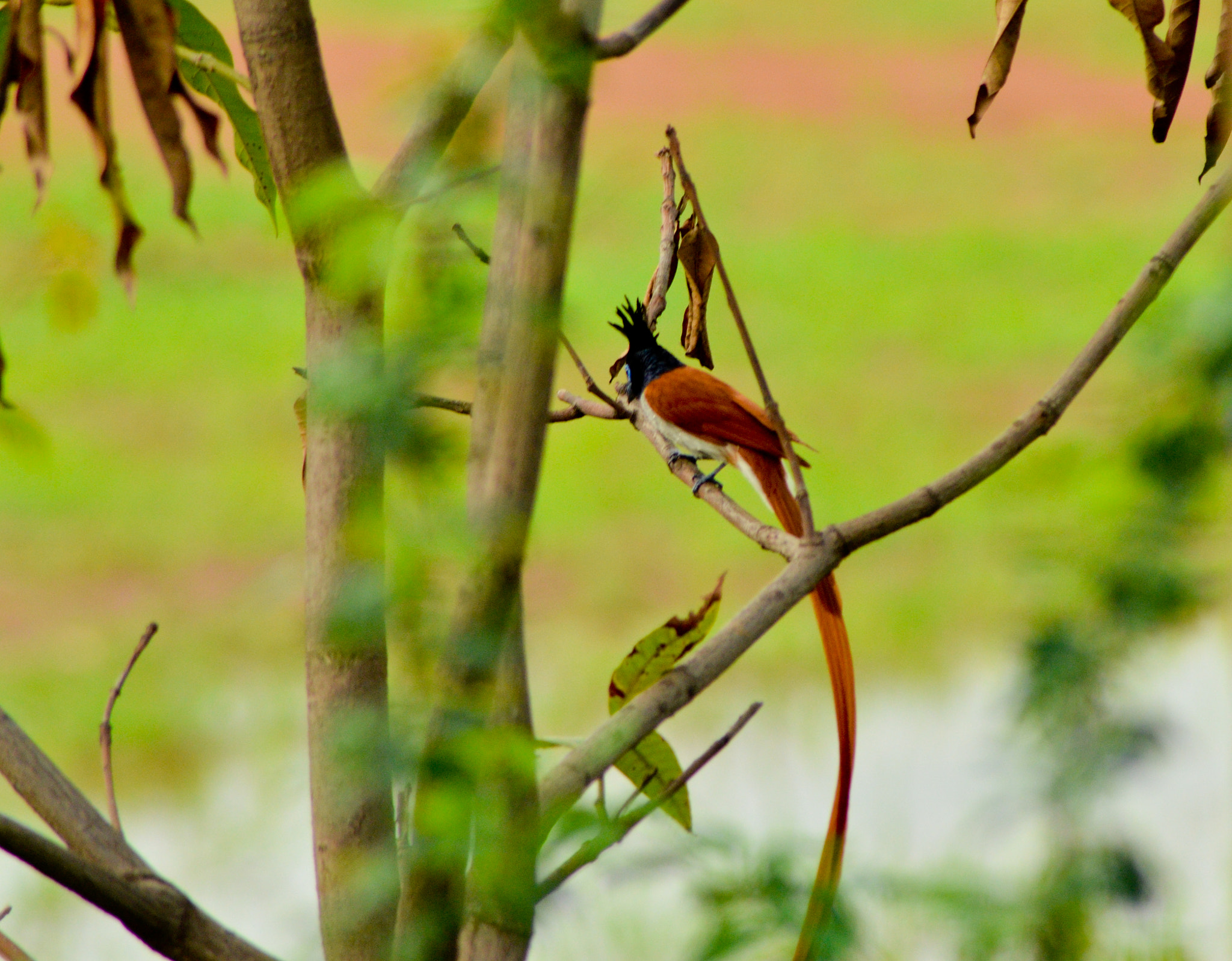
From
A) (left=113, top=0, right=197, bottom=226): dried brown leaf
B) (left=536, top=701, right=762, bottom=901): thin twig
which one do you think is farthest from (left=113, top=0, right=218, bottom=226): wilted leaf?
(left=536, top=701, right=762, bottom=901): thin twig

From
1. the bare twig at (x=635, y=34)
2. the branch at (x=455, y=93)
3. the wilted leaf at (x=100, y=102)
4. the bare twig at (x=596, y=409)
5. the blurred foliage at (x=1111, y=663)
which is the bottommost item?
the blurred foliage at (x=1111, y=663)

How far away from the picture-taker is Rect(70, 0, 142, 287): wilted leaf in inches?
18.0

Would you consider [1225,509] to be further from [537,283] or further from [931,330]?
[931,330]

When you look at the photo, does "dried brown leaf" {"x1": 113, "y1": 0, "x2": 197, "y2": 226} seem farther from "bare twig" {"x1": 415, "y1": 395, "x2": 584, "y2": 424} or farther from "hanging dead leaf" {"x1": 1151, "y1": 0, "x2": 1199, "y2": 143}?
"hanging dead leaf" {"x1": 1151, "y1": 0, "x2": 1199, "y2": 143}

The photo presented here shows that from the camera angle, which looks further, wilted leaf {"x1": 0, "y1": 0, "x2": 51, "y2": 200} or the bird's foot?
the bird's foot

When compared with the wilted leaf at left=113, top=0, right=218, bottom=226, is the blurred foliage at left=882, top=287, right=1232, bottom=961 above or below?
below

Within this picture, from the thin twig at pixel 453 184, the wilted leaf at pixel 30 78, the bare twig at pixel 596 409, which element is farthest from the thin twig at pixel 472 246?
the bare twig at pixel 596 409

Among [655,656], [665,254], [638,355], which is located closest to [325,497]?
[655,656]

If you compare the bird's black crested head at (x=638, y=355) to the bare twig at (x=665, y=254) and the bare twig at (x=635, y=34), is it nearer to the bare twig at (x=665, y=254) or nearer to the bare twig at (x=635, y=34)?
the bare twig at (x=665, y=254)

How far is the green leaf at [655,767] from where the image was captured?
0.48m

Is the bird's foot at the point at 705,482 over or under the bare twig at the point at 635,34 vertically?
under

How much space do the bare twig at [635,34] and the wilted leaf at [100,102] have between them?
229mm

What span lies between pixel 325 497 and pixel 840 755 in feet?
0.74

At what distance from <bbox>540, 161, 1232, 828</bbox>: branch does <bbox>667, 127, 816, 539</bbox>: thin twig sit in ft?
0.06
